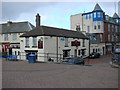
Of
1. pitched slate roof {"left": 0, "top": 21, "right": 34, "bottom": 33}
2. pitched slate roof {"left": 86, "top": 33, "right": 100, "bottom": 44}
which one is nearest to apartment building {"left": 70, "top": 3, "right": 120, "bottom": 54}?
pitched slate roof {"left": 86, "top": 33, "right": 100, "bottom": 44}

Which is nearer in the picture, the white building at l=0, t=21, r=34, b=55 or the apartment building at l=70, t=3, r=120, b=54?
the white building at l=0, t=21, r=34, b=55

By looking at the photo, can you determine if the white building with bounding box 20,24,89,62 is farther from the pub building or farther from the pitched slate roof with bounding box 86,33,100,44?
the pitched slate roof with bounding box 86,33,100,44

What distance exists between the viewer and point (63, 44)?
2606cm

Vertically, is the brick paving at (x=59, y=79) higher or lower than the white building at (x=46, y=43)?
lower

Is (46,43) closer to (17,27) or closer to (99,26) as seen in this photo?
(17,27)

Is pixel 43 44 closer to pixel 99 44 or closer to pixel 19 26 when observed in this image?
pixel 19 26

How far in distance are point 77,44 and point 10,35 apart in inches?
668

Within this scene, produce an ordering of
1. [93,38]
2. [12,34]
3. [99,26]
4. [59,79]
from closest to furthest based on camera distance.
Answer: [59,79] → [12,34] → [93,38] → [99,26]

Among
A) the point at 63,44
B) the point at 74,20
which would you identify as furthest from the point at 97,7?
the point at 63,44

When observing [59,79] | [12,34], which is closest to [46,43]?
[12,34]

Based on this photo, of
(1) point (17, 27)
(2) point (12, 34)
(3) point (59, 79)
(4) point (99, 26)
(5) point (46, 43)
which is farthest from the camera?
(4) point (99, 26)

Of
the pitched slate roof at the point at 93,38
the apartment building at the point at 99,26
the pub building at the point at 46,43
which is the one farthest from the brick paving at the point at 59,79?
the apartment building at the point at 99,26

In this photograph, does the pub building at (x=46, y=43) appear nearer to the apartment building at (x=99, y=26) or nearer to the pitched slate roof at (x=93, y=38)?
the pitched slate roof at (x=93, y=38)

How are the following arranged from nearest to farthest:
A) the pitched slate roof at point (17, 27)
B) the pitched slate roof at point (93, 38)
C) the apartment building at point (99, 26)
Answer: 1. the pitched slate roof at point (17, 27)
2. the pitched slate roof at point (93, 38)
3. the apartment building at point (99, 26)
